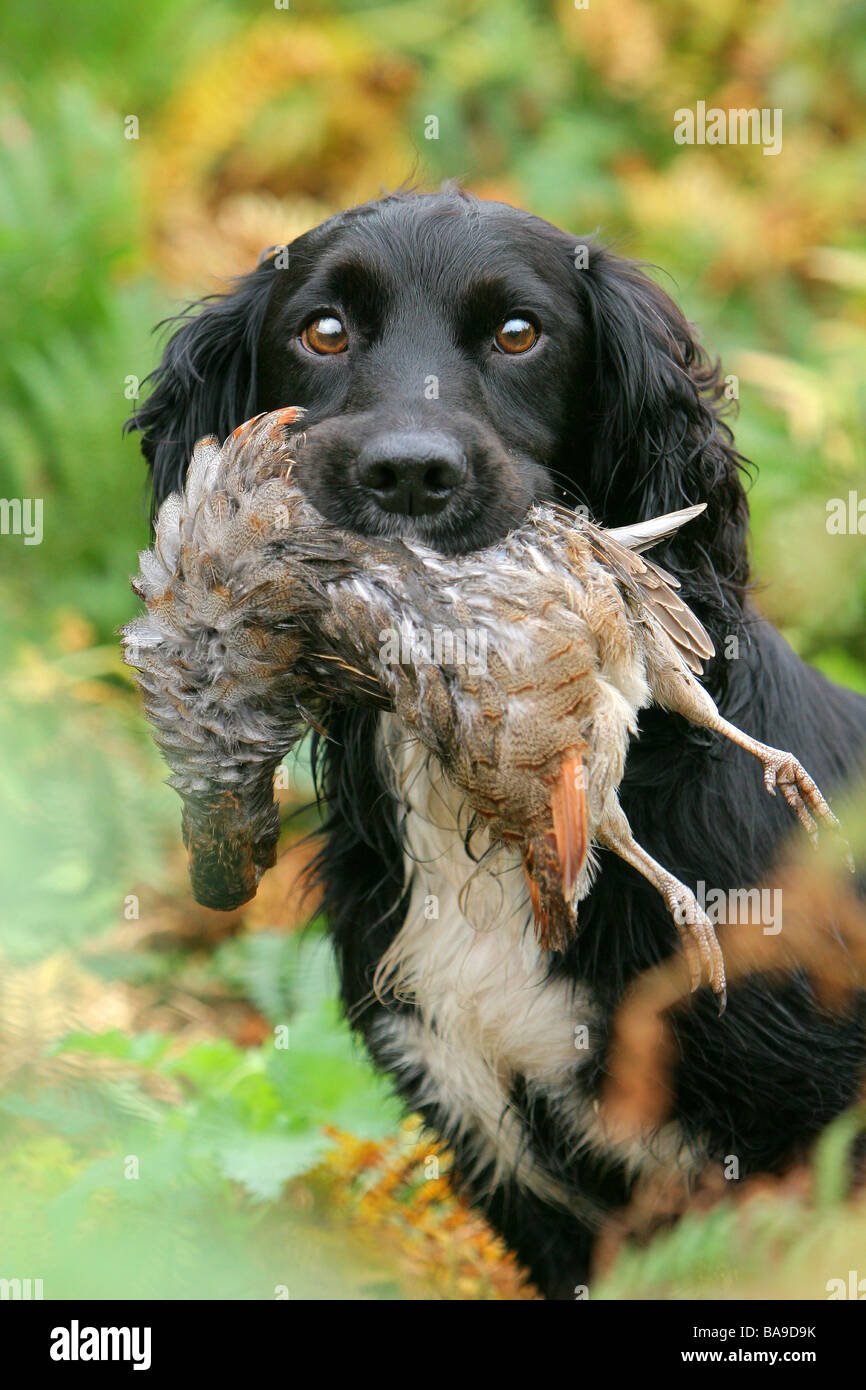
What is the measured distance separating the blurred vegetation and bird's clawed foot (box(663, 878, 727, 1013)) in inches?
17.4

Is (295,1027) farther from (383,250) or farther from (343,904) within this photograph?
(383,250)

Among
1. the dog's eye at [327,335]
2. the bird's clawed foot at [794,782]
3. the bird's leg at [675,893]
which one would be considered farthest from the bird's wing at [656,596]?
the dog's eye at [327,335]

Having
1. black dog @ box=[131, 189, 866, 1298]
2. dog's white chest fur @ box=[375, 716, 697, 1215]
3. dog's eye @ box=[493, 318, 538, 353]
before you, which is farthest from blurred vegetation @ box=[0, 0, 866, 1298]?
dog's eye @ box=[493, 318, 538, 353]

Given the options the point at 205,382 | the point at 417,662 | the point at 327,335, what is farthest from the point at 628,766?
the point at 205,382

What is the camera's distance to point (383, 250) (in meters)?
3.34

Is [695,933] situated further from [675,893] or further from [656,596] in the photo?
[656,596]

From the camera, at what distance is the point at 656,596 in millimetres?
2820

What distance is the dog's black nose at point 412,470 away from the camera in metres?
2.83

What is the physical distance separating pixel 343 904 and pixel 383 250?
1.53 m

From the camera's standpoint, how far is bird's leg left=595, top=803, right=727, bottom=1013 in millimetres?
2701

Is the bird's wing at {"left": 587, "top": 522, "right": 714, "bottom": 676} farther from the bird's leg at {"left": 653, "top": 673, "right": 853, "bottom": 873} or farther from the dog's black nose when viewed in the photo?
the dog's black nose

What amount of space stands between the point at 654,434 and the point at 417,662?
3.98 ft

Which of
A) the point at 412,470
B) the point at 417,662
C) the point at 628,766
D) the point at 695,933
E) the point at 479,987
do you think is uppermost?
the point at 412,470

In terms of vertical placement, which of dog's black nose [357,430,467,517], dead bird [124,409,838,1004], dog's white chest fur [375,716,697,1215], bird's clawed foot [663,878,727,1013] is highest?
dog's black nose [357,430,467,517]
